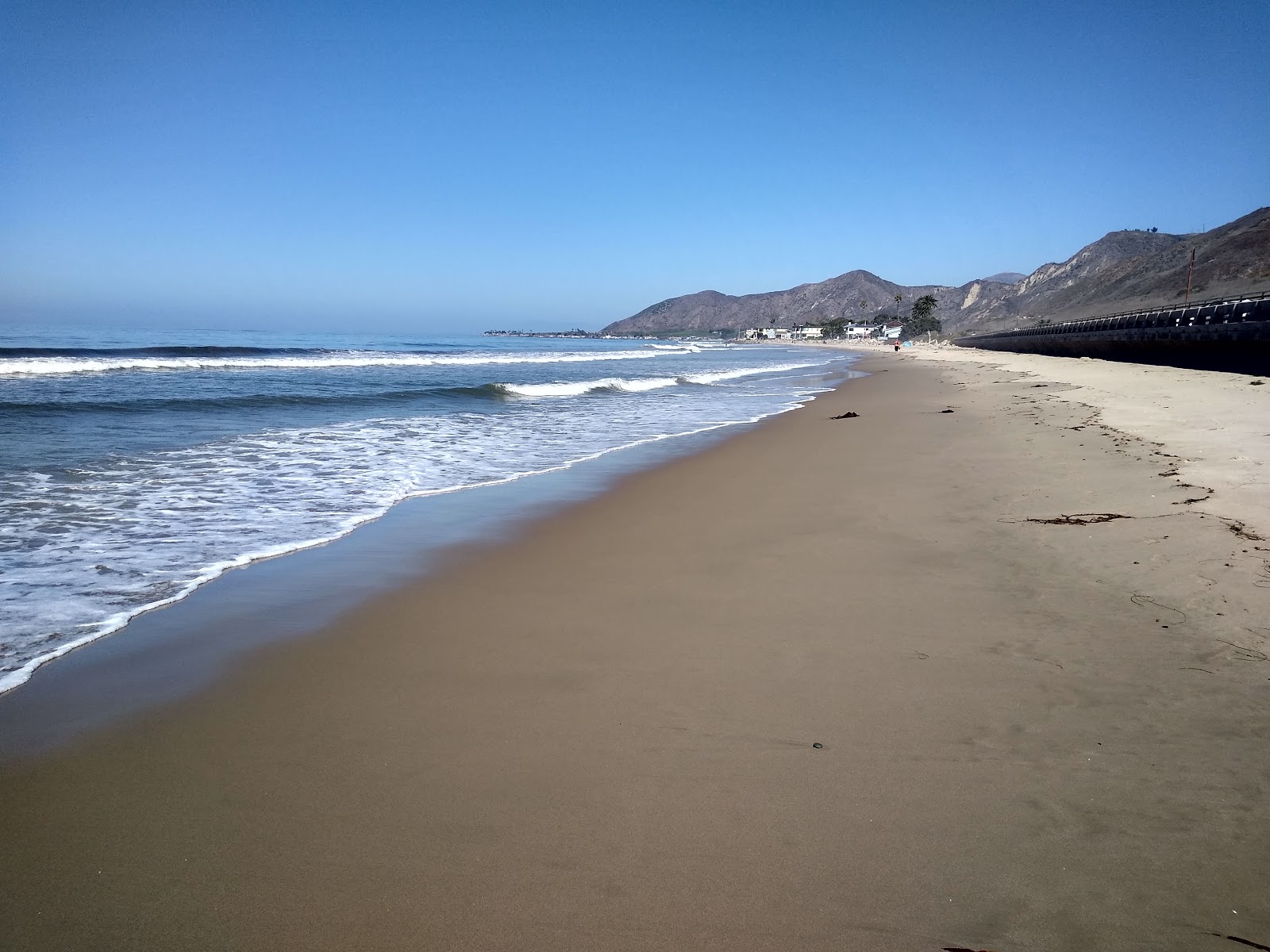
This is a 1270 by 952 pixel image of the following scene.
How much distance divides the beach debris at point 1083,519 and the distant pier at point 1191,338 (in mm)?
15335

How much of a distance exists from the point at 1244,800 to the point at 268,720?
133 inches

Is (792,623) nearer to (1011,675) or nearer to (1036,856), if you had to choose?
(1011,675)

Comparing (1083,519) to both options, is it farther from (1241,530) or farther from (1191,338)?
(1191,338)

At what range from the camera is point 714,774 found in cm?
245

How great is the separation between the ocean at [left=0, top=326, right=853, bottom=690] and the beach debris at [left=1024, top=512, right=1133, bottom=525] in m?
4.71

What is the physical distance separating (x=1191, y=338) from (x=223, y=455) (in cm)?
2459

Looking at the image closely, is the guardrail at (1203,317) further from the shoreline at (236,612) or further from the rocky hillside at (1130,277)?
the rocky hillside at (1130,277)

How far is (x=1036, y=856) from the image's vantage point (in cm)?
200

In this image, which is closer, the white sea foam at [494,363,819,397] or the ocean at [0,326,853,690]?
the ocean at [0,326,853,690]

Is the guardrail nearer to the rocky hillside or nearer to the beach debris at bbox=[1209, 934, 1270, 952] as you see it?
the beach debris at bbox=[1209, 934, 1270, 952]

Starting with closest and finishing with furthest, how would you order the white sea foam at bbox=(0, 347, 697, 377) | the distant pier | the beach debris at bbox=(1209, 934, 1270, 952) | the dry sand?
the beach debris at bbox=(1209, 934, 1270, 952) → the dry sand → the distant pier → the white sea foam at bbox=(0, 347, 697, 377)

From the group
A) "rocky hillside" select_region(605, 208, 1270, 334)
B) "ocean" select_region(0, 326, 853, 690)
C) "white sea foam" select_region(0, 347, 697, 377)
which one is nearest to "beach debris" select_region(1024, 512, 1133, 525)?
"ocean" select_region(0, 326, 853, 690)

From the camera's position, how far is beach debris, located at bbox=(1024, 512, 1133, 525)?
205 inches

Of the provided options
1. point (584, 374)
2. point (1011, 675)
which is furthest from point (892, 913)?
point (584, 374)
